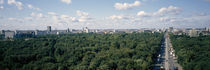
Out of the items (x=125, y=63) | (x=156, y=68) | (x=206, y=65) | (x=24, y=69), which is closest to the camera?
(x=206, y=65)

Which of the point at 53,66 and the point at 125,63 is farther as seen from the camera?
the point at 125,63

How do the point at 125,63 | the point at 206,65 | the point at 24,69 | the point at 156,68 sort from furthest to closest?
1. the point at 156,68
2. the point at 125,63
3. the point at 24,69
4. the point at 206,65

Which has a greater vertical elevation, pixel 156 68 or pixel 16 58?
pixel 16 58

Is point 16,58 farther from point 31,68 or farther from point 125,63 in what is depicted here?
point 125,63

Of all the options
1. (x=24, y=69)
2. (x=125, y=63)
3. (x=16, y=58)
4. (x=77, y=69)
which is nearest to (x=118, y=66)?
(x=125, y=63)

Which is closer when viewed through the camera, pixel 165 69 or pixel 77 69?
pixel 77 69

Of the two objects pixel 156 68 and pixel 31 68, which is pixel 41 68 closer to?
Answer: pixel 31 68

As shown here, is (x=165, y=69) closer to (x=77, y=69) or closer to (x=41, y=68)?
(x=77, y=69)

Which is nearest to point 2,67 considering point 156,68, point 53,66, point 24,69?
point 24,69

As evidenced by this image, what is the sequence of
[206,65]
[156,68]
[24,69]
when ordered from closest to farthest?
[206,65], [24,69], [156,68]
